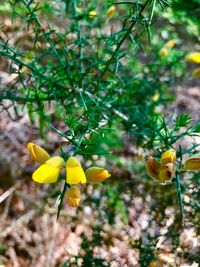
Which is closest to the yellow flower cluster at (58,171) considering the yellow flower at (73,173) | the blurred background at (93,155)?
the yellow flower at (73,173)

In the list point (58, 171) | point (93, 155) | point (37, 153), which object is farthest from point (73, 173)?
point (93, 155)

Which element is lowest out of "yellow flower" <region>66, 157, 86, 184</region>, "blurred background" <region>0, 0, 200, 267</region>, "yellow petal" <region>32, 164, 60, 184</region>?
"blurred background" <region>0, 0, 200, 267</region>

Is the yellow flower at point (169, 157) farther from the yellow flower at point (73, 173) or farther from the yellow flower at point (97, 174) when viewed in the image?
the yellow flower at point (73, 173)

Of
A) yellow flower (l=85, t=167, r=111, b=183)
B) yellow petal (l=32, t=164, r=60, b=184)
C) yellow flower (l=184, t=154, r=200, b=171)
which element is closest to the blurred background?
yellow flower (l=184, t=154, r=200, b=171)

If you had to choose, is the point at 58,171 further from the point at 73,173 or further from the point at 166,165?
the point at 166,165

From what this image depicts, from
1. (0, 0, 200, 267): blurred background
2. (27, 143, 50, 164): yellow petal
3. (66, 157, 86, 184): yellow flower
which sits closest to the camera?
(66, 157, 86, 184): yellow flower

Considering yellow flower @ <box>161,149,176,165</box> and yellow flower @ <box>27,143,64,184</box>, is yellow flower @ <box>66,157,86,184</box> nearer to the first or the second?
yellow flower @ <box>27,143,64,184</box>
